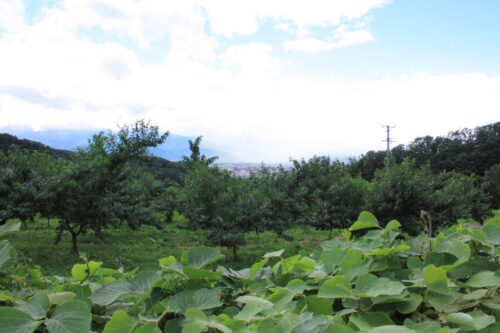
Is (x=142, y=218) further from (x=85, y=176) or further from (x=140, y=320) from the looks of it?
(x=140, y=320)

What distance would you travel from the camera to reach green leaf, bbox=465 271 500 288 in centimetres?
70

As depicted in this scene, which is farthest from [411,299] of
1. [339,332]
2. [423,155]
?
[423,155]

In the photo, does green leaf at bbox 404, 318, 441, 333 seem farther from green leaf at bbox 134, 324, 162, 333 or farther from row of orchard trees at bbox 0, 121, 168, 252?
row of orchard trees at bbox 0, 121, 168, 252

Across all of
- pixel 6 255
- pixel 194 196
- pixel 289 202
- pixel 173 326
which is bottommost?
pixel 289 202

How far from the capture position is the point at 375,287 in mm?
675

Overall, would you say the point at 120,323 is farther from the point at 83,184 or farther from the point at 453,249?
the point at 83,184

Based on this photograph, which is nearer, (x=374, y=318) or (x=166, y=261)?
(x=374, y=318)

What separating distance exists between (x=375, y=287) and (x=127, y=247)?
1520 centimetres

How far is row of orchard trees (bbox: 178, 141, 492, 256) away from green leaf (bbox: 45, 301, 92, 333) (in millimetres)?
11581

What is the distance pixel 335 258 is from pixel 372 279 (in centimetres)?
24

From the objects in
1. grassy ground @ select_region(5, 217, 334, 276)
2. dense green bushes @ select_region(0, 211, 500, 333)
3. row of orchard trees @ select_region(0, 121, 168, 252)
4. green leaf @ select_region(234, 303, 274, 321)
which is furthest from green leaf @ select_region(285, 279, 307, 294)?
row of orchard trees @ select_region(0, 121, 168, 252)

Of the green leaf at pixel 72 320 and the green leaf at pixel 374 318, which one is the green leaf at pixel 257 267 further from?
the green leaf at pixel 72 320

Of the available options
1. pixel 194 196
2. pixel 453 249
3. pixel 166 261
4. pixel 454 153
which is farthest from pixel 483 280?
pixel 454 153

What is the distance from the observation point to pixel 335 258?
0.93 metres
